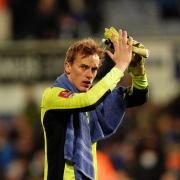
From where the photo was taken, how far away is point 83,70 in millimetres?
6914

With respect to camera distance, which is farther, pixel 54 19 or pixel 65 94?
pixel 54 19

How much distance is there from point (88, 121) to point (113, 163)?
5.27 meters

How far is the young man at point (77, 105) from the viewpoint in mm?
6797

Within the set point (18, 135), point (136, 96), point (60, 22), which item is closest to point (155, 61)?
point (60, 22)

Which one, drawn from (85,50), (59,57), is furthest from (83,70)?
(59,57)

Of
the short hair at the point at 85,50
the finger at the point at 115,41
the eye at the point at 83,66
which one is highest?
the finger at the point at 115,41

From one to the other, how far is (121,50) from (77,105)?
46cm

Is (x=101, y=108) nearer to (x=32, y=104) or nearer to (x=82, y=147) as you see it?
(x=82, y=147)

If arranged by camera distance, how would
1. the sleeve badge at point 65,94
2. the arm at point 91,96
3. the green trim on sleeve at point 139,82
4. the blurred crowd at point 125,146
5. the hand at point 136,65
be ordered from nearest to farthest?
the arm at point 91,96, the sleeve badge at point 65,94, the hand at point 136,65, the green trim on sleeve at point 139,82, the blurred crowd at point 125,146

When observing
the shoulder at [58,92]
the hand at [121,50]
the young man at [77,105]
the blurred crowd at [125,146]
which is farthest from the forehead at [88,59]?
the blurred crowd at [125,146]

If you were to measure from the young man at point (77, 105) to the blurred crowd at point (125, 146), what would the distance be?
401 cm

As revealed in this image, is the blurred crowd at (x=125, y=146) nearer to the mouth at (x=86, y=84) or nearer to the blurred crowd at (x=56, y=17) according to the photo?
the blurred crowd at (x=56, y=17)

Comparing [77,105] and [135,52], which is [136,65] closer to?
[135,52]

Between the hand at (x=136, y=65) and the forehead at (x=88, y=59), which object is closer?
the forehead at (x=88, y=59)
